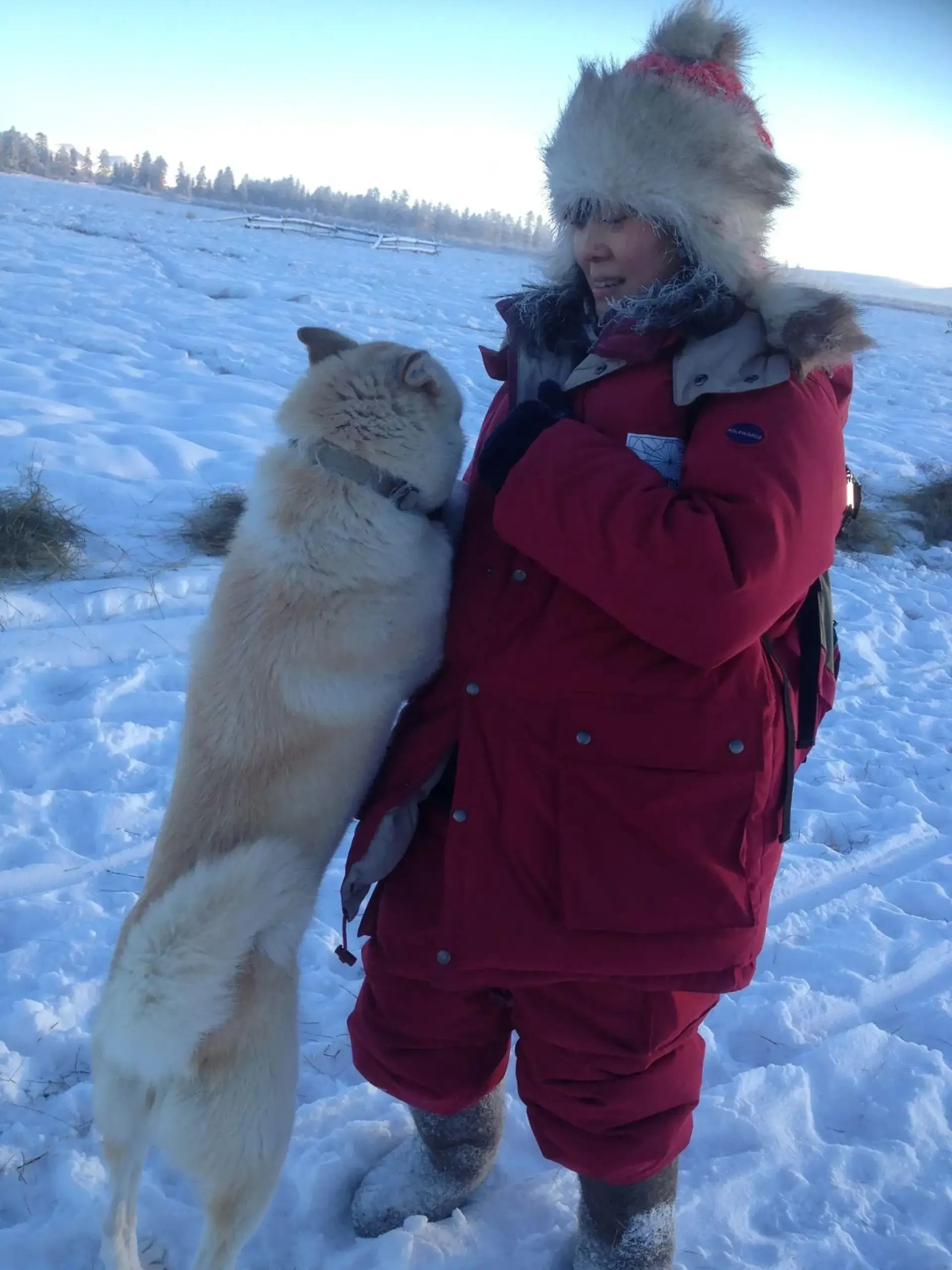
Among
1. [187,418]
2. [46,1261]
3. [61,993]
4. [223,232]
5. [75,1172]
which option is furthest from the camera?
[223,232]

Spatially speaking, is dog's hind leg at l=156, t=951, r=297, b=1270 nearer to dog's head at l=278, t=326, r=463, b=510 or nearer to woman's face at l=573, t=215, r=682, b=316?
dog's head at l=278, t=326, r=463, b=510

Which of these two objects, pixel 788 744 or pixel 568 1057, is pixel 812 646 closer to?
pixel 788 744

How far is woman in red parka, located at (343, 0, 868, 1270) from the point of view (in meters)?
1.32

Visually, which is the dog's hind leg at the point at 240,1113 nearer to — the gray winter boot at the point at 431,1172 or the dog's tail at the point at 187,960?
the dog's tail at the point at 187,960

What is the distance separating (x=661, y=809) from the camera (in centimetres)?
141

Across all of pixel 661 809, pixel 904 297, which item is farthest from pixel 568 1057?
pixel 904 297

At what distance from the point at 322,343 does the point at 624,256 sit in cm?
75

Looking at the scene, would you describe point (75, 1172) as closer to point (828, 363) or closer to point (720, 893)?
point (720, 893)

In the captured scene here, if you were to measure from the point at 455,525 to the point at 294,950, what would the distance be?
922 mm

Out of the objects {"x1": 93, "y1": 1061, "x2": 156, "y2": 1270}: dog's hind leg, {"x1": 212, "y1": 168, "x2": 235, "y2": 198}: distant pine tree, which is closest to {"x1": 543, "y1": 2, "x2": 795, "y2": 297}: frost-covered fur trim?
{"x1": 93, "y1": 1061, "x2": 156, "y2": 1270}: dog's hind leg

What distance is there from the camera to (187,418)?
6.62 metres

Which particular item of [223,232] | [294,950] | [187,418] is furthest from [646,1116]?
[223,232]

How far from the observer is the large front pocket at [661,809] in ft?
4.58

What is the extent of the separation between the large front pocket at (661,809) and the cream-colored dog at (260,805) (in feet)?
1.36
